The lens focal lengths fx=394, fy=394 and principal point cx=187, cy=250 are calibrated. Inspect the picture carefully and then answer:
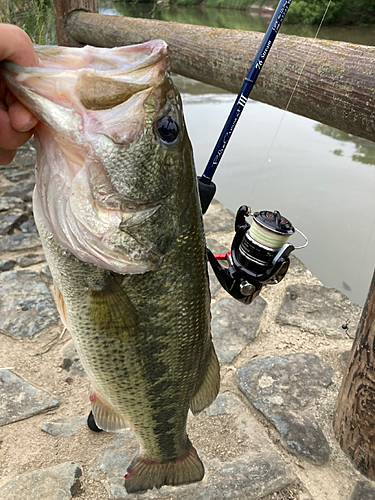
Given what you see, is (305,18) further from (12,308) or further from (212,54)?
(12,308)

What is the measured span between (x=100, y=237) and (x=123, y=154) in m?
0.21

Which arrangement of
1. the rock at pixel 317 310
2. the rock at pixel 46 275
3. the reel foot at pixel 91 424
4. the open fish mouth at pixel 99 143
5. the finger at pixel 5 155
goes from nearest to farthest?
the open fish mouth at pixel 99 143 → the finger at pixel 5 155 → the reel foot at pixel 91 424 → the rock at pixel 317 310 → the rock at pixel 46 275

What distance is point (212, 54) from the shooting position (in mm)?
2373

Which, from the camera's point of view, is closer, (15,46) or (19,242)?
(15,46)

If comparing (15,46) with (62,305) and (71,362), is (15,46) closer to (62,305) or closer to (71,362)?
(62,305)

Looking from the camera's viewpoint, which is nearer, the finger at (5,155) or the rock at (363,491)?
the finger at (5,155)

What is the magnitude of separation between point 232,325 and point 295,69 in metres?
1.59

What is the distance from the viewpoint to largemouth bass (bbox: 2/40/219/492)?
90 cm

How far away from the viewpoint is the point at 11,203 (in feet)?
12.3

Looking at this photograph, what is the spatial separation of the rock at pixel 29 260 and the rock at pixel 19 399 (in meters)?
1.04

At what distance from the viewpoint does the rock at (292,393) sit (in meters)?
1.91

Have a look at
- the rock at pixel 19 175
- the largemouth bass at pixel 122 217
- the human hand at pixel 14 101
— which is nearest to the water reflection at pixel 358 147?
the rock at pixel 19 175

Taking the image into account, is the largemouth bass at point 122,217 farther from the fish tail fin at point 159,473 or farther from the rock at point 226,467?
the rock at point 226,467

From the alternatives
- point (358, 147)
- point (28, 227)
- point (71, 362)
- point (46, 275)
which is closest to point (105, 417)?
point (71, 362)
